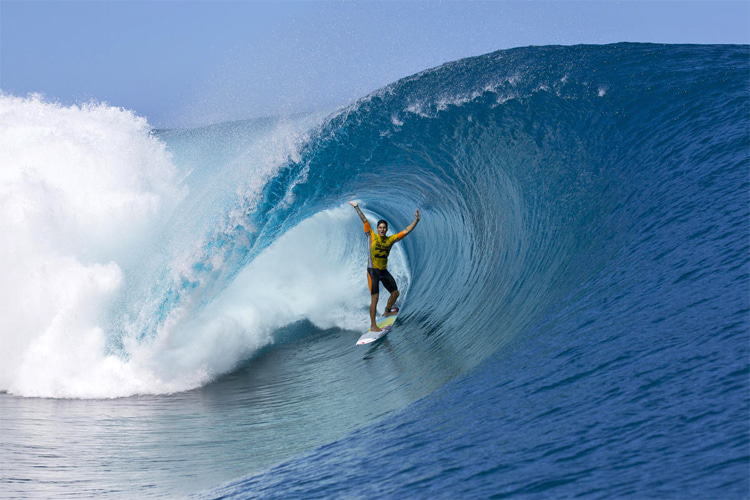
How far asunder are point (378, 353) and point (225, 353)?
2.32m

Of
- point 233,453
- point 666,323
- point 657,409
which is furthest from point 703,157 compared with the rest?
point 233,453

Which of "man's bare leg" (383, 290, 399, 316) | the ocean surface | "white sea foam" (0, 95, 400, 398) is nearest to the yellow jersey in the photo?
"man's bare leg" (383, 290, 399, 316)

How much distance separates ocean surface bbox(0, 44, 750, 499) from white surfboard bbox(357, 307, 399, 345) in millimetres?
199

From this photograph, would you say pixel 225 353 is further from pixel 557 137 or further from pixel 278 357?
pixel 557 137

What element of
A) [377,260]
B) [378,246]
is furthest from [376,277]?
[378,246]

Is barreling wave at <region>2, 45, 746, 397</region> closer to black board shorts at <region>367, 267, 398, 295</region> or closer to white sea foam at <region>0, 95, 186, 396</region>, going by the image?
white sea foam at <region>0, 95, 186, 396</region>

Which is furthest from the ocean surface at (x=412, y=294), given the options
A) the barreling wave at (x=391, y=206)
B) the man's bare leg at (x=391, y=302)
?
the man's bare leg at (x=391, y=302)

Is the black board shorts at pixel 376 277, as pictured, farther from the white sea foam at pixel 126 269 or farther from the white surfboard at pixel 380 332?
the white sea foam at pixel 126 269

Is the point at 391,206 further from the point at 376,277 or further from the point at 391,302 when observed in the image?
the point at 376,277

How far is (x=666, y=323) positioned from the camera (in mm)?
4730

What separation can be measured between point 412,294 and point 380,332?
1882 millimetres

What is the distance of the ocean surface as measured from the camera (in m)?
3.98

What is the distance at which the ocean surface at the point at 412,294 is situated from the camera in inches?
157

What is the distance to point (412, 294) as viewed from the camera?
35.6 ft
